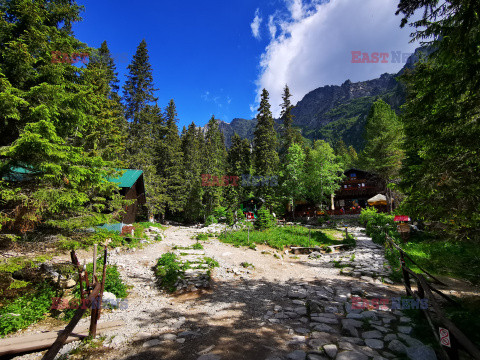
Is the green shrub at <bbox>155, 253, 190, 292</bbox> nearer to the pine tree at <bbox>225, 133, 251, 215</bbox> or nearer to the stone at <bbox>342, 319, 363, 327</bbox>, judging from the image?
the stone at <bbox>342, 319, 363, 327</bbox>

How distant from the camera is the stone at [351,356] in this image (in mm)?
3836

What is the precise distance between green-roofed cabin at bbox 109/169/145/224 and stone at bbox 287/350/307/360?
1793 cm

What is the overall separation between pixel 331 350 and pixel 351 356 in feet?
1.19

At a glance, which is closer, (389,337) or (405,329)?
(389,337)

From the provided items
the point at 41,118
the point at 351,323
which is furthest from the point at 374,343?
the point at 41,118

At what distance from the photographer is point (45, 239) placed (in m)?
7.82

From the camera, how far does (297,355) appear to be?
409 cm

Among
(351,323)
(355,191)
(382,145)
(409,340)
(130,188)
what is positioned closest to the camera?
(409,340)

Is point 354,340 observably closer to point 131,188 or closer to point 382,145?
point 131,188

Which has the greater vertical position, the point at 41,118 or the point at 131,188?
the point at 41,118

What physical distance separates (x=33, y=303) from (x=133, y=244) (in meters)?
8.56

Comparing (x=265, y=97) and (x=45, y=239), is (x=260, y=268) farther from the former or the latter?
(x=265, y=97)

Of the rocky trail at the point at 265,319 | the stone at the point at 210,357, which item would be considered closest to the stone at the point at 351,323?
the rocky trail at the point at 265,319

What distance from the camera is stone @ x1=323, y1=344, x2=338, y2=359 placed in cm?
400
